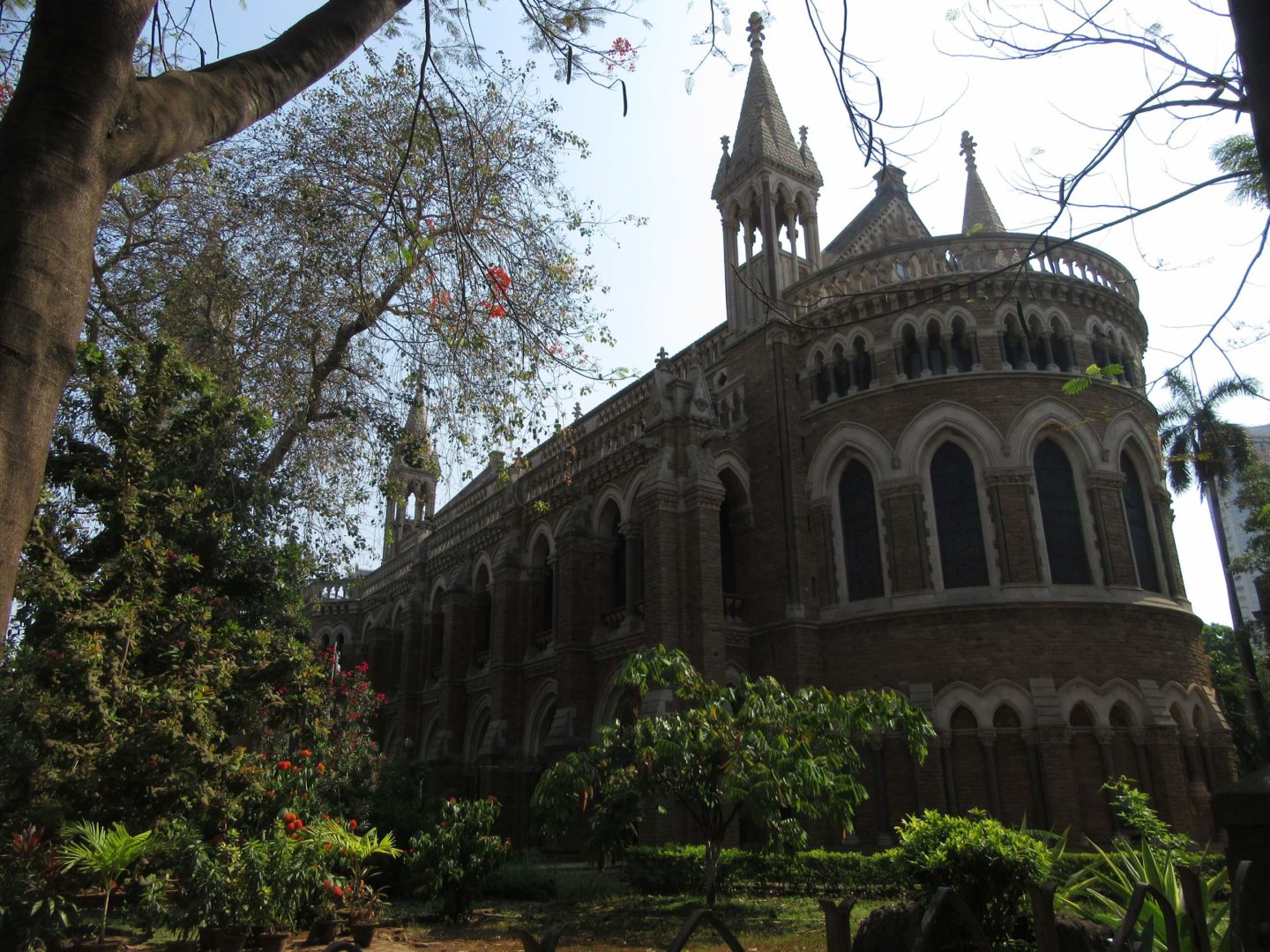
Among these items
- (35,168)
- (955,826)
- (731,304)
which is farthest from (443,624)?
(35,168)

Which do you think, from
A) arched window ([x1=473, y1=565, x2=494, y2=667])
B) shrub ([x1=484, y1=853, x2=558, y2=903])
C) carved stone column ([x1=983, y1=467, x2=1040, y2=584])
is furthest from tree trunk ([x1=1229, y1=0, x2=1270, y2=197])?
arched window ([x1=473, y1=565, x2=494, y2=667])

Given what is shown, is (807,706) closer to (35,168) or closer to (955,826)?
(955,826)

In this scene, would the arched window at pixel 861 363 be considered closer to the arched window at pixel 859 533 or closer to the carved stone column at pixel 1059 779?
the arched window at pixel 859 533

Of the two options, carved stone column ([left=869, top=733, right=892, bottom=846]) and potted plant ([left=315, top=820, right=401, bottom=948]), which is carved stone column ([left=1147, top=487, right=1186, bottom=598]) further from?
potted plant ([left=315, top=820, right=401, bottom=948])

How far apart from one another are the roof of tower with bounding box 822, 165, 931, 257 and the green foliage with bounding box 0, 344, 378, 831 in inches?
685

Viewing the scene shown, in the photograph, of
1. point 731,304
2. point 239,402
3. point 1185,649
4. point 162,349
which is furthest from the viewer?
point 731,304

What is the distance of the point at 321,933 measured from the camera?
33.2 feet

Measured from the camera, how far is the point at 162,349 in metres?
10.9

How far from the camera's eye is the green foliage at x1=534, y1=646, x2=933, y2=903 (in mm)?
10766

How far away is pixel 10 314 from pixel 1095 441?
18497 mm

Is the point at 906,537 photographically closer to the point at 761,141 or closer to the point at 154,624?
the point at 761,141

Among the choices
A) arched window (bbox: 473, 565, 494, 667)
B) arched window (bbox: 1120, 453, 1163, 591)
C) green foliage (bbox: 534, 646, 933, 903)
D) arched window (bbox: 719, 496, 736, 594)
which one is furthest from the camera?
arched window (bbox: 473, 565, 494, 667)

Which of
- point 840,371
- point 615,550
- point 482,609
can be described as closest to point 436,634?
point 482,609

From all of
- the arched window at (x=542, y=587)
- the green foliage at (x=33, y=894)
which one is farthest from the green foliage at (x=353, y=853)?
the arched window at (x=542, y=587)
